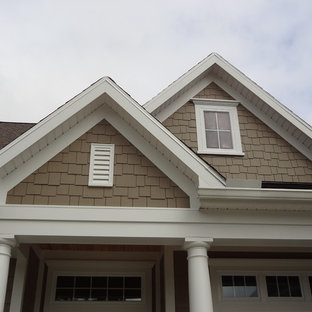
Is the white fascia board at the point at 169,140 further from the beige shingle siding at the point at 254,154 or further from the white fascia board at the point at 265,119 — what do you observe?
the white fascia board at the point at 265,119

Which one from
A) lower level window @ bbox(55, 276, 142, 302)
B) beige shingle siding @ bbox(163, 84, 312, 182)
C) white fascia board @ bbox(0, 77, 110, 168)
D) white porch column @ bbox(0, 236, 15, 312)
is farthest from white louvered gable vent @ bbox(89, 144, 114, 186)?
lower level window @ bbox(55, 276, 142, 302)

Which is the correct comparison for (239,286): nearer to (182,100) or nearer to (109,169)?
(109,169)

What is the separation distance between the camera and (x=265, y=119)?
9.08 m

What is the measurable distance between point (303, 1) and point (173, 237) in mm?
8026

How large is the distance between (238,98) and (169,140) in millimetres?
3463

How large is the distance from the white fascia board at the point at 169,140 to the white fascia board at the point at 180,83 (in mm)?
1629

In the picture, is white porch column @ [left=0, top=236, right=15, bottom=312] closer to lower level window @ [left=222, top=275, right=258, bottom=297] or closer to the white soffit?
the white soffit

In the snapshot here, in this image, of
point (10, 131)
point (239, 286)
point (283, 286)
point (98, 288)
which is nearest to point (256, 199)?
point (239, 286)

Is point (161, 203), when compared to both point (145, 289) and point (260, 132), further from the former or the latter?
point (260, 132)

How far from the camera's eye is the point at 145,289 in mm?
8328

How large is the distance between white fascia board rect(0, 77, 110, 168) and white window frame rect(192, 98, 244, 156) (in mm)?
2658

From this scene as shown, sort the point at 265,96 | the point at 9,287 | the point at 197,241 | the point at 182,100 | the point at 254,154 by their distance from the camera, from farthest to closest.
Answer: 1. the point at 182,100
2. the point at 265,96
3. the point at 254,154
4. the point at 9,287
5. the point at 197,241

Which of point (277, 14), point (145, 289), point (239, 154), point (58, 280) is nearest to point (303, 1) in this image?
point (277, 14)

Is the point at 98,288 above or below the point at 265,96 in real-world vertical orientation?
below
